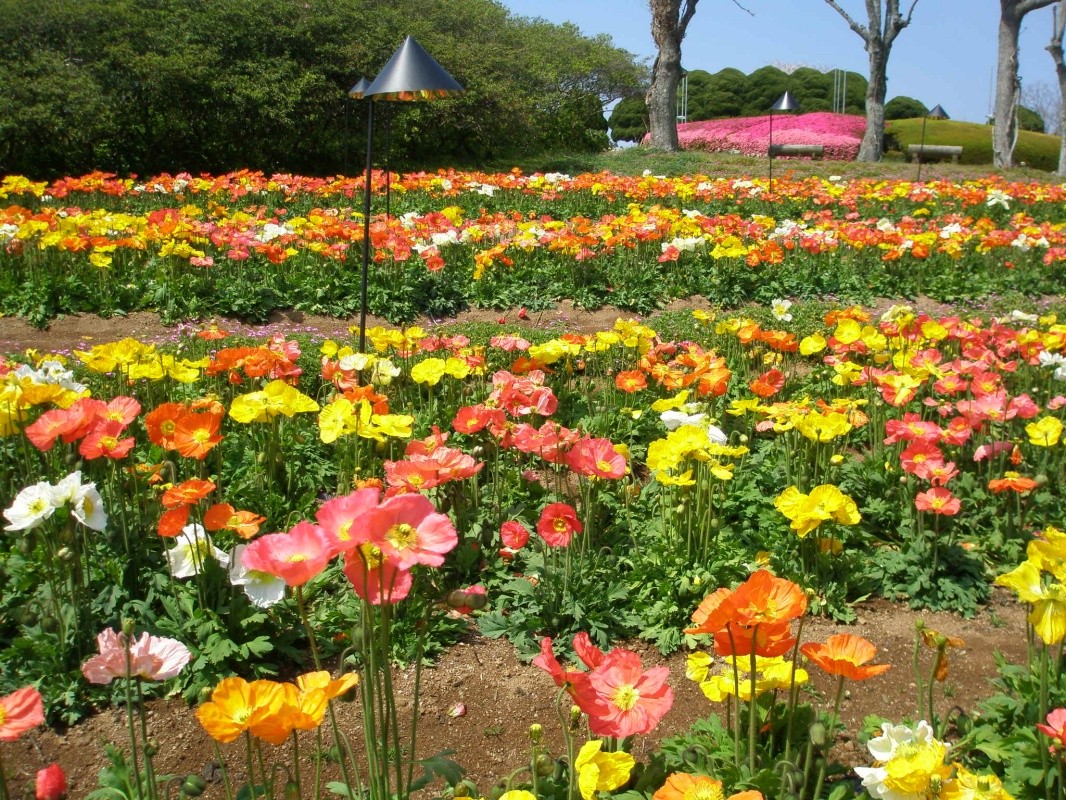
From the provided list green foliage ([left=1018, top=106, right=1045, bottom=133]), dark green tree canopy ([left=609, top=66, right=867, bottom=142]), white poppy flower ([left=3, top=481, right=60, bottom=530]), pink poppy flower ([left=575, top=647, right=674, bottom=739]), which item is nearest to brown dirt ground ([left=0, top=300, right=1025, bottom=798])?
white poppy flower ([left=3, top=481, right=60, bottom=530])

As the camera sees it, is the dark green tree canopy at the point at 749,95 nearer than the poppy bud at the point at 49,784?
No

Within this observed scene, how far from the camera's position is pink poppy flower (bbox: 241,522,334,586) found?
59.6 inches

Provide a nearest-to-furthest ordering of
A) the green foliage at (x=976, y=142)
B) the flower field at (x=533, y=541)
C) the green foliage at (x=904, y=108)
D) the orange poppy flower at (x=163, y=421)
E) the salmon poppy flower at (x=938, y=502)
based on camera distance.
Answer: the flower field at (x=533, y=541) → the orange poppy flower at (x=163, y=421) → the salmon poppy flower at (x=938, y=502) → the green foliage at (x=976, y=142) → the green foliage at (x=904, y=108)

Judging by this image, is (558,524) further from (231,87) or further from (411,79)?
(231,87)

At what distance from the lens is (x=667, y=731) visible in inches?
112

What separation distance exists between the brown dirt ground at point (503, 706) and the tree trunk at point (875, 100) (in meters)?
23.1

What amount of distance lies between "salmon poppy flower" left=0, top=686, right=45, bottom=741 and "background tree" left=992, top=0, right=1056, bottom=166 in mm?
26870

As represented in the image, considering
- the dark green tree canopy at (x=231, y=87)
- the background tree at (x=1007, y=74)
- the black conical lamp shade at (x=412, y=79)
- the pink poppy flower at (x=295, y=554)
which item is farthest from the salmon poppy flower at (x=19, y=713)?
the background tree at (x=1007, y=74)

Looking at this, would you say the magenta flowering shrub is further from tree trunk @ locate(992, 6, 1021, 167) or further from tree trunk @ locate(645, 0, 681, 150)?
tree trunk @ locate(645, 0, 681, 150)

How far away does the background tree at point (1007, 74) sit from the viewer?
24266mm

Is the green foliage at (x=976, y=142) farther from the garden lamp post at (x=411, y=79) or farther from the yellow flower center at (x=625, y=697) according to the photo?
the yellow flower center at (x=625, y=697)

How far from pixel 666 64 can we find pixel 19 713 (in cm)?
2331

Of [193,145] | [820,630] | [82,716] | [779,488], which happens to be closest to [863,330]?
[779,488]

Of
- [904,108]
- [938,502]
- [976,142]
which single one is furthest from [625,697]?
[904,108]
